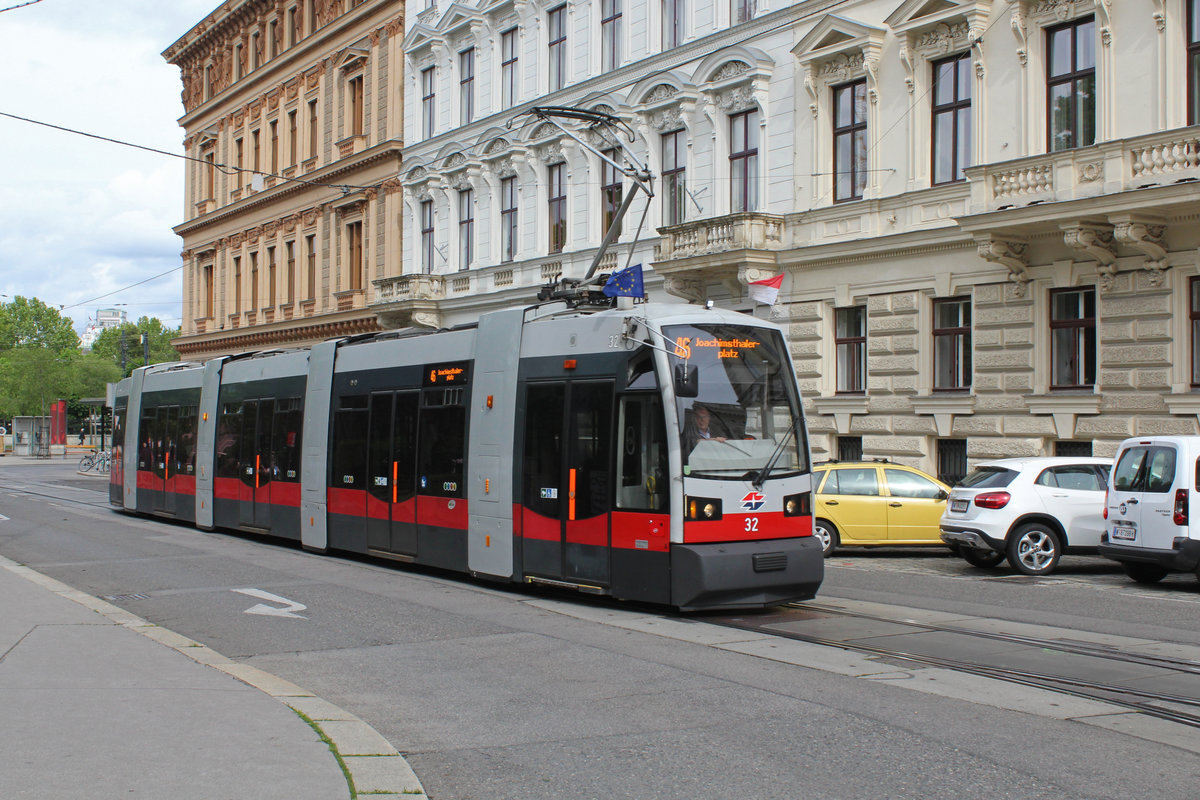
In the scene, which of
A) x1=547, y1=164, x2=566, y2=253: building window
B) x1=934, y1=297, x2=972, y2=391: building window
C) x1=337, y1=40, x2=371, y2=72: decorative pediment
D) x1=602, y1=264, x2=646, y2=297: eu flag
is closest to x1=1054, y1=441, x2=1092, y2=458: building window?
x1=934, y1=297, x2=972, y2=391: building window

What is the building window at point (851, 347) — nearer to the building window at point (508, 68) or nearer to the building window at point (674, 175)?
the building window at point (674, 175)

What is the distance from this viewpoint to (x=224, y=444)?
73.6 feet

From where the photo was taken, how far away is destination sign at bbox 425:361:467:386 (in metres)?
15.0

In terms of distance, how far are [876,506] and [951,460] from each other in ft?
16.1

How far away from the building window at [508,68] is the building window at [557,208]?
2762mm

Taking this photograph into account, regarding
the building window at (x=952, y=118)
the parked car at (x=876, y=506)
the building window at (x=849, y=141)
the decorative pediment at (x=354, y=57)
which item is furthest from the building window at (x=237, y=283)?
the parked car at (x=876, y=506)

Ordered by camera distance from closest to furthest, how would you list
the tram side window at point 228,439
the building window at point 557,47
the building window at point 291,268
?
the tram side window at point 228,439
the building window at point 557,47
the building window at point 291,268

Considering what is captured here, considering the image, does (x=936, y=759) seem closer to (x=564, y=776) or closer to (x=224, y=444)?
(x=564, y=776)

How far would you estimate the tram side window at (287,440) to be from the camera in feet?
63.9

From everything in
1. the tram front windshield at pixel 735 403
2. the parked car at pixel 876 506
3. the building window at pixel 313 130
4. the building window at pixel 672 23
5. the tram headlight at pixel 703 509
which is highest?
the building window at pixel 313 130

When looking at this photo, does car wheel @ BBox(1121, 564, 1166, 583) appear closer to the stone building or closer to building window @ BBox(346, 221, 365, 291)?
the stone building

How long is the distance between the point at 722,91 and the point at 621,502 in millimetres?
17278

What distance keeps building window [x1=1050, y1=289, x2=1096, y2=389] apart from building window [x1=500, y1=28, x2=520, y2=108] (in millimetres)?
18022

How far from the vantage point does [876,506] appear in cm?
1872
